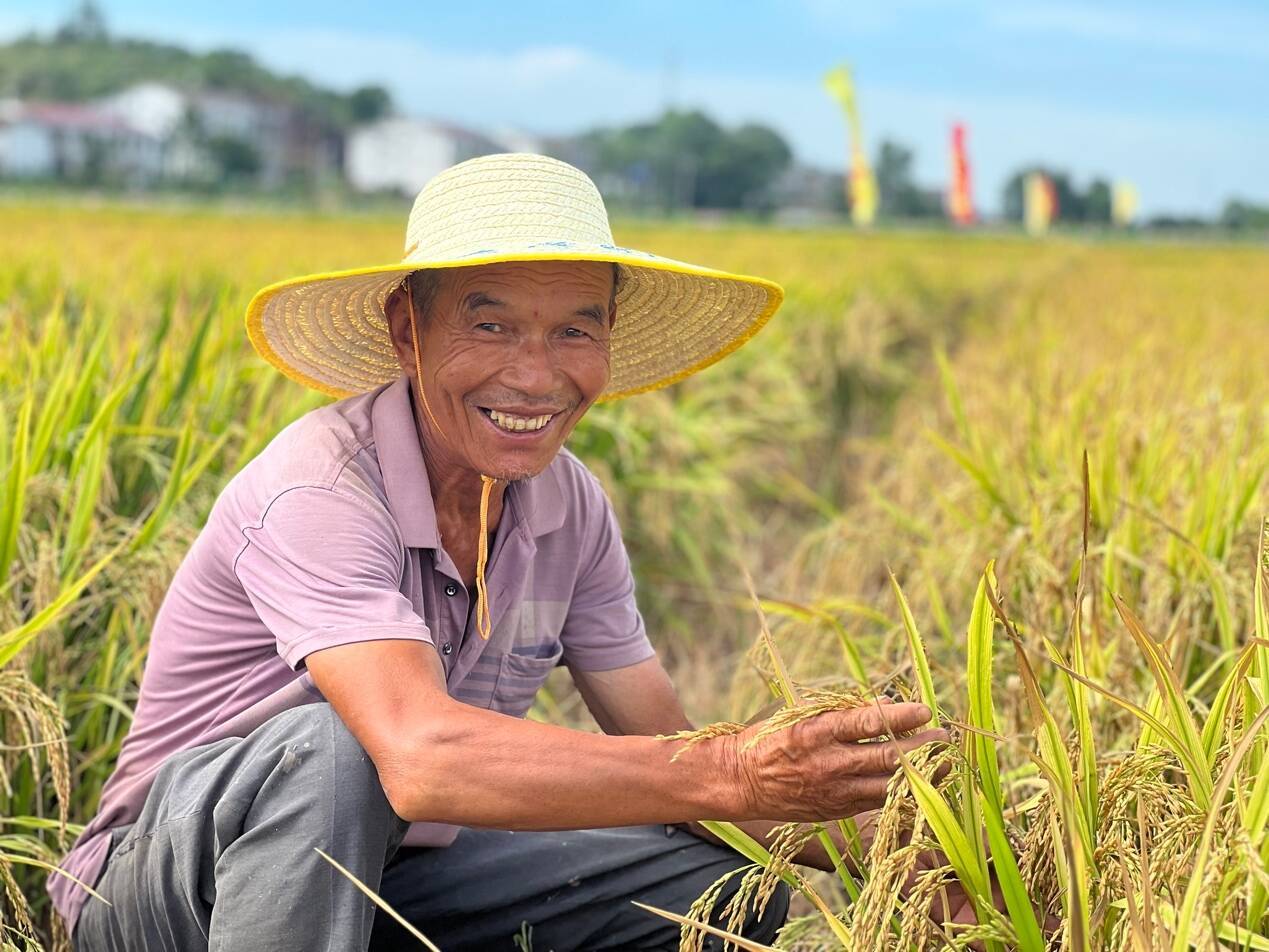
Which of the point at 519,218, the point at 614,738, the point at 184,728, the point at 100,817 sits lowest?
the point at 100,817

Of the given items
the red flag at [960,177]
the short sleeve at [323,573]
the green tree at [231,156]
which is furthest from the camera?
the green tree at [231,156]

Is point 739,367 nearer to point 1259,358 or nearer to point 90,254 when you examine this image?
point 1259,358

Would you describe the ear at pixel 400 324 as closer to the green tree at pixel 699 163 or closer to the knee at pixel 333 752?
the knee at pixel 333 752

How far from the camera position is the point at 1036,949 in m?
1.39

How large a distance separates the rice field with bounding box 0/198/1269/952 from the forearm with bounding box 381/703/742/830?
0.42 feet

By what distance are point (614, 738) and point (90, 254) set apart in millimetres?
Result: 5247

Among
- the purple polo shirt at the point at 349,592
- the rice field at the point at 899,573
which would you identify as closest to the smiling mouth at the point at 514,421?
the purple polo shirt at the point at 349,592

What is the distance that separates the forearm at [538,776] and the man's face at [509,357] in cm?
41

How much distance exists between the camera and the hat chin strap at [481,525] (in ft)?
5.61

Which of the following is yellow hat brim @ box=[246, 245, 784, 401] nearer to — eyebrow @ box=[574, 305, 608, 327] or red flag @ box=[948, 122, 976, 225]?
eyebrow @ box=[574, 305, 608, 327]

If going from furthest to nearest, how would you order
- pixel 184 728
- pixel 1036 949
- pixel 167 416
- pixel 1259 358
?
1. pixel 1259 358
2. pixel 167 416
3. pixel 184 728
4. pixel 1036 949

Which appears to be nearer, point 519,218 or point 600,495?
point 519,218

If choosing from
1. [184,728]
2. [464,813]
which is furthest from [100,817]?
[464,813]

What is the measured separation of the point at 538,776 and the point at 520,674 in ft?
1.62
